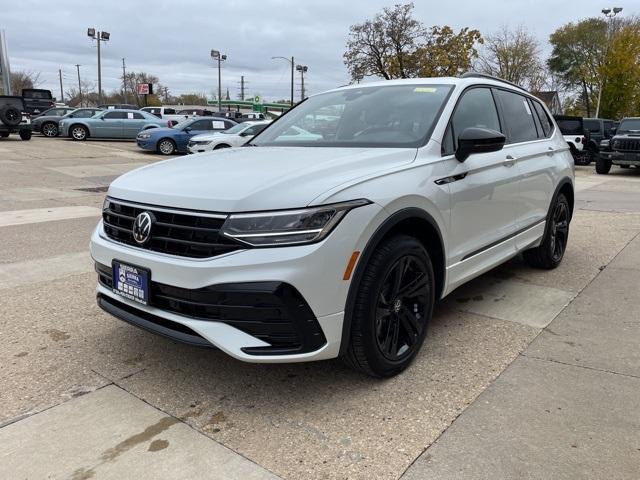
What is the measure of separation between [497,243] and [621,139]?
15701 mm

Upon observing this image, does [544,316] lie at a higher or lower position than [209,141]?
lower

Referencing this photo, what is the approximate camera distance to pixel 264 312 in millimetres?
2527

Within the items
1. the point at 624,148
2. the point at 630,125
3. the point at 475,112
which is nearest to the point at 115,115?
the point at 624,148

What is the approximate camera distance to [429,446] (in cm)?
254

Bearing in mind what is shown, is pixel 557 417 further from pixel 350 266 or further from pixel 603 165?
pixel 603 165

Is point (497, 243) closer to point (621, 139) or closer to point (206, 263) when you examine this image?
Answer: point (206, 263)

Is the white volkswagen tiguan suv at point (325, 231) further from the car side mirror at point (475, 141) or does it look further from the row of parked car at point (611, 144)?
the row of parked car at point (611, 144)

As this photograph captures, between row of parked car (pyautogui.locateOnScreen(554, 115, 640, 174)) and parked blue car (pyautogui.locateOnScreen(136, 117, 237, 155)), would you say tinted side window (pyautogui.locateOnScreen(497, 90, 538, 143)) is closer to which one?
row of parked car (pyautogui.locateOnScreen(554, 115, 640, 174))

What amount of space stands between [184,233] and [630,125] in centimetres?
1891

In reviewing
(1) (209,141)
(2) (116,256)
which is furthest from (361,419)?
(1) (209,141)

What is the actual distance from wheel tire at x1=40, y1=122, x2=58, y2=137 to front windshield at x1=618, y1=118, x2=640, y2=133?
24.3 m

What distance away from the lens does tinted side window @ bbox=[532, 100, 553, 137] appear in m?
5.32

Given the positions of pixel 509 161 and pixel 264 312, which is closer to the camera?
pixel 264 312

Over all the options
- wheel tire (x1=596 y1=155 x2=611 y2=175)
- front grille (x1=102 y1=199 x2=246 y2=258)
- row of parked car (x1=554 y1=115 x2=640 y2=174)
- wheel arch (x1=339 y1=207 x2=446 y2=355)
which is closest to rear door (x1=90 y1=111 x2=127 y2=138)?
row of parked car (x1=554 y1=115 x2=640 y2=174)
